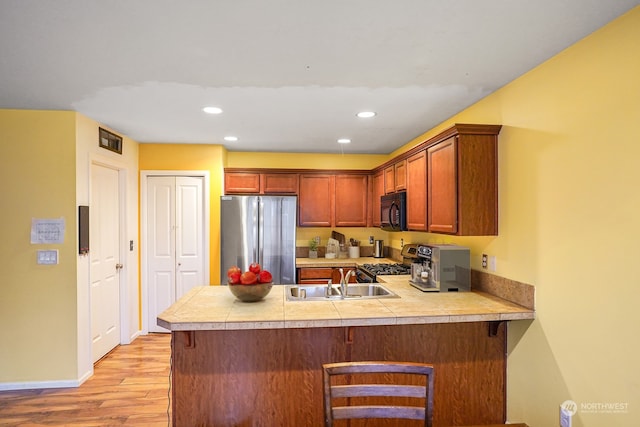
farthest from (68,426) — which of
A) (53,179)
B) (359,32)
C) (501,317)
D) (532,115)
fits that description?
(532,115)

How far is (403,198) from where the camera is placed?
3.49 m

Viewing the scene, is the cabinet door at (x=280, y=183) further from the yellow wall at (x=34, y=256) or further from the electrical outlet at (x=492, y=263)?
the electrical outlet at (x=492, y=263)

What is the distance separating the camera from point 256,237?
13.8ft

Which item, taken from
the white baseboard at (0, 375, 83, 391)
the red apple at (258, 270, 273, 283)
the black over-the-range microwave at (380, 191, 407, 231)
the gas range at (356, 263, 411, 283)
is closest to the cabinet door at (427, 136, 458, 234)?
the black over-the-range microwave at (380, 191, 407, 231)

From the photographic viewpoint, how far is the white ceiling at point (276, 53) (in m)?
1.54

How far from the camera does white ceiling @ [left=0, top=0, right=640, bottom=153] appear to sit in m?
1.54

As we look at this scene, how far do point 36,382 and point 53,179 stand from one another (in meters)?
1.81

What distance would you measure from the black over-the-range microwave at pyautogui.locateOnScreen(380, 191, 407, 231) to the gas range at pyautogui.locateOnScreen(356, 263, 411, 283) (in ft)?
1.49

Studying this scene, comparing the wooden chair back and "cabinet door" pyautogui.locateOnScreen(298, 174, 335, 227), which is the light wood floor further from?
"cabinet door" pyautogui.locateOnScreen(298, 174, 335, 227)

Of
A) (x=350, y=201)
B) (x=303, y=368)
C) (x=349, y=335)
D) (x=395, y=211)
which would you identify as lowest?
(x=303, y=368)

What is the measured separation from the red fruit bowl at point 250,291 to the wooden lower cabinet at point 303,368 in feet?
0.82

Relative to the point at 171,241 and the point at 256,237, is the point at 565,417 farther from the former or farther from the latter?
the point at 171,241

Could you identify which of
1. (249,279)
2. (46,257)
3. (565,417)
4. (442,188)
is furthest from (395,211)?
(46,257)

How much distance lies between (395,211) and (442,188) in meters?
0.99
